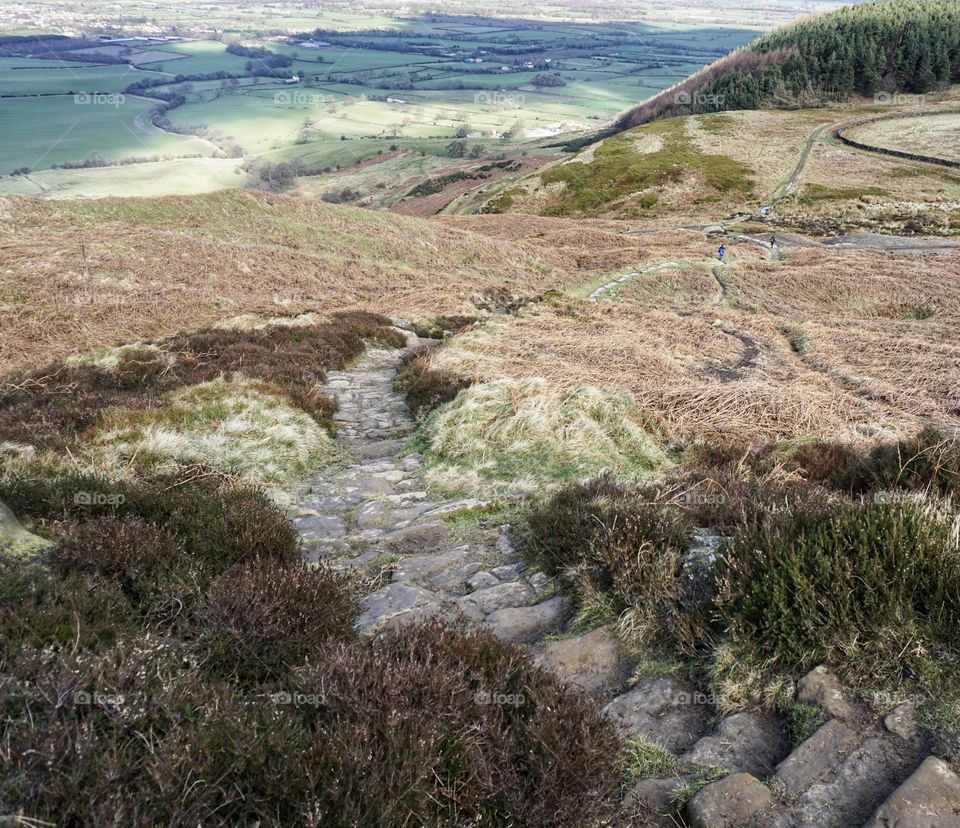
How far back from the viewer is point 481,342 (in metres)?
15.5

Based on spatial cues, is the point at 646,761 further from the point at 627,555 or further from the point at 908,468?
the point at 908,468

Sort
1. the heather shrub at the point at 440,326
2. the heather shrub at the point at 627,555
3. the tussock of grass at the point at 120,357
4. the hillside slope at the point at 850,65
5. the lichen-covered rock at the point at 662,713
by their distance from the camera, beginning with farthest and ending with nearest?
the hillside slope at the point at 850,65, the heather shrub at the point at 440,326, the tussock of grass at the point at 120,357, the heather shrub at the point at 627,555, the lichen-covered rock at the point at 662,713

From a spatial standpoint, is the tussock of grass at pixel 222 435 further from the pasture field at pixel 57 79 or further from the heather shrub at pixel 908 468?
the pasture field at pixel 57 79

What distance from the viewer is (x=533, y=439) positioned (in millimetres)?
8945

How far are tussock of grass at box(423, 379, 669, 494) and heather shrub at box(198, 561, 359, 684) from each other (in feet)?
12.6

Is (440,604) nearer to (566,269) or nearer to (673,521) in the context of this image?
(673,521)

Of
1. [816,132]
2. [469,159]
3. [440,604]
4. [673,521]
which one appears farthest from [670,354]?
[469,159]

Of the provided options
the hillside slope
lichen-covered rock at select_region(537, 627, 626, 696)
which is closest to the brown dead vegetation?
lichen-covered rock at select_region(537, 627, 626, 696)

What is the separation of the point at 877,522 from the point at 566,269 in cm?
3401

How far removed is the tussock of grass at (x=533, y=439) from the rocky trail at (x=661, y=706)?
878 millimetres

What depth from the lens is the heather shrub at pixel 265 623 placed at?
356cm

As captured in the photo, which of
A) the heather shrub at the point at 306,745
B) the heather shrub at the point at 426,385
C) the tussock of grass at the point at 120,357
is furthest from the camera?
the tussock of grass at the point at 120,357

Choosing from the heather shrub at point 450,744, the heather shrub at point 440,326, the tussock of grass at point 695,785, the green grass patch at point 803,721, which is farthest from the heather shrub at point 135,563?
Answer: the heather shrub at point 440,326

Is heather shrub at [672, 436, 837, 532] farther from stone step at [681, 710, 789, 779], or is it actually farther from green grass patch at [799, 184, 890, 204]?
green grass patch at [799, 184, 890, 204]
